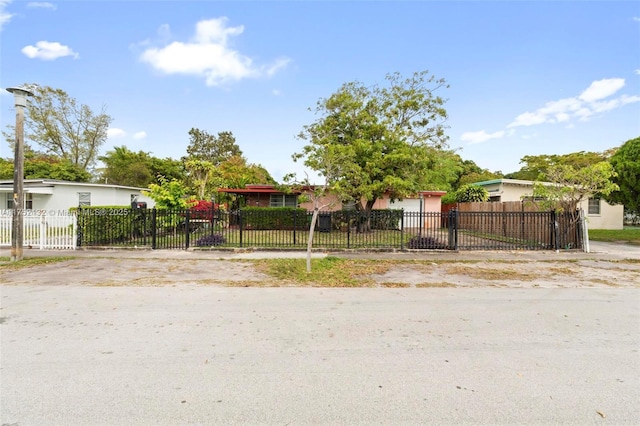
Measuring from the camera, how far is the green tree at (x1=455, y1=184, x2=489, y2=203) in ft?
72.7

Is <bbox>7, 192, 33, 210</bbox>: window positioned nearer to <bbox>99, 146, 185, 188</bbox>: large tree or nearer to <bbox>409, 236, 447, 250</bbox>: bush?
<bbox>99, 146, 185, 188</bbox>: large tree

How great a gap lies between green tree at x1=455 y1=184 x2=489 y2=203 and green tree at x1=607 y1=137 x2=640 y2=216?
7068mm

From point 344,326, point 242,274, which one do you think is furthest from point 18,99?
point 344,326

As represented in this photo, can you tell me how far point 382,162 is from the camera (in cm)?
1666

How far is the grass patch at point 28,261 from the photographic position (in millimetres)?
8796

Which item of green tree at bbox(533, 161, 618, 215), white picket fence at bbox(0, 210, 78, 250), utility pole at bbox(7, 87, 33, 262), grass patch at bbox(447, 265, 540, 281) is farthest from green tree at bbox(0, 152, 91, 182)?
green tree at bbox(533, 161, 618, 215)

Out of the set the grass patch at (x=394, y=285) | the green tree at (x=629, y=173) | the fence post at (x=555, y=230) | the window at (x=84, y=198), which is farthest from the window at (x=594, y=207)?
the window at (x=84, y=198)

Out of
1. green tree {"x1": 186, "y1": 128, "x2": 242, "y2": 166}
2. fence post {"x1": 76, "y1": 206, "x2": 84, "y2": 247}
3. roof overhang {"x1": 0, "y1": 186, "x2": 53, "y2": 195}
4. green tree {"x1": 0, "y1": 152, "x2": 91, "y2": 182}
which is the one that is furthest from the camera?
green tree {"x1": 186, "y1": 128, "x2": 242, "y2": 166}

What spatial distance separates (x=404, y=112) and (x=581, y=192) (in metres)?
9.09

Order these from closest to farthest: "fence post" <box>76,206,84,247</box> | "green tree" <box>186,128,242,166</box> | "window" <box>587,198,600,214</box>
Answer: "fence post" <box>76,206,84,247</box>, "window" <box>587,198,600,214</box>, "green tree" <box>186,128,242,166</box>

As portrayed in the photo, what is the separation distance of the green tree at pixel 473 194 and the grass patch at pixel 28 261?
21275mm

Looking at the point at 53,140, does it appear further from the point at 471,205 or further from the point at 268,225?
the point at 471,205

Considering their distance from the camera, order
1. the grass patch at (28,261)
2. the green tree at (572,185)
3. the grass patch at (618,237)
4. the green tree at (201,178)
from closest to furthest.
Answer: the grass patch at (28,261), the green tree at (572,185), the grass patch at (618,237), the green tree at (201,178)

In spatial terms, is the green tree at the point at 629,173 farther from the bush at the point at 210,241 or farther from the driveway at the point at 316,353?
the bush at the point at 210,241
